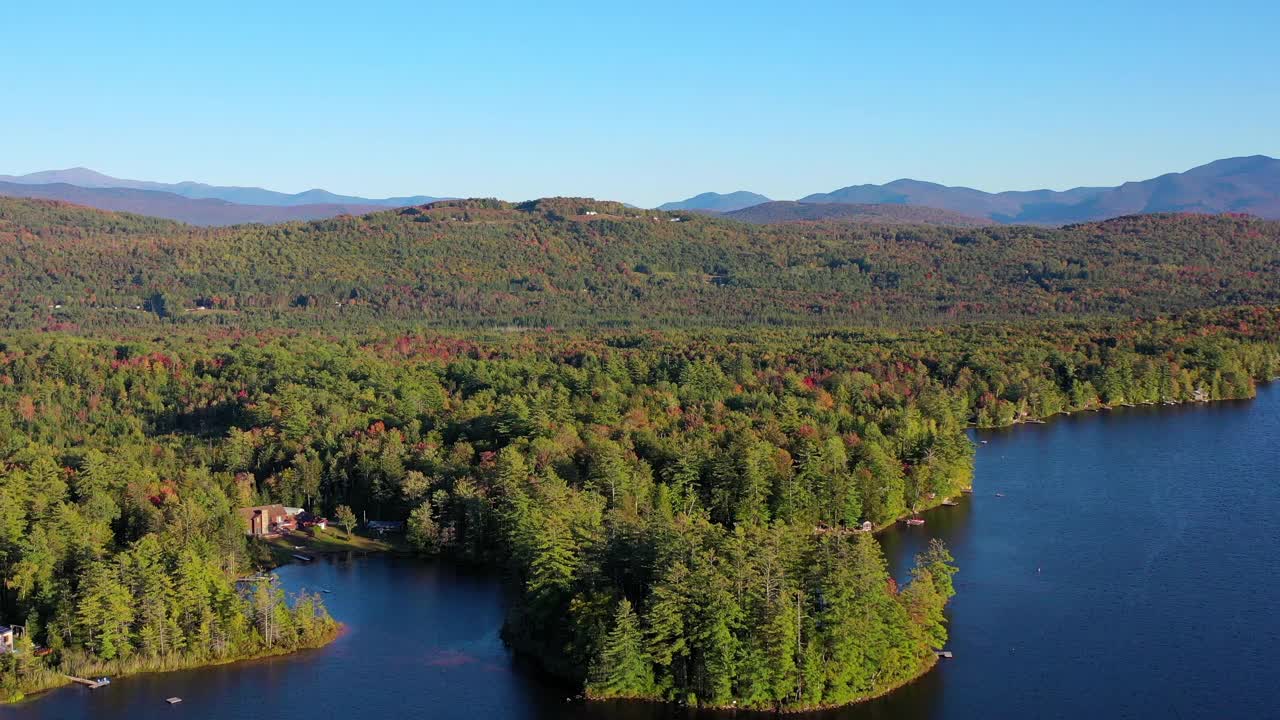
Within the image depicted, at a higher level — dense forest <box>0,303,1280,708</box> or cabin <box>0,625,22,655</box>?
dense forest <box>0,303,1280,708</box>

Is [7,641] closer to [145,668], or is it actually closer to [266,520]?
[145,668]

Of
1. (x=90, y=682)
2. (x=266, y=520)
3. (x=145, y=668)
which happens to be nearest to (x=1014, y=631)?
(x=145, y=668)

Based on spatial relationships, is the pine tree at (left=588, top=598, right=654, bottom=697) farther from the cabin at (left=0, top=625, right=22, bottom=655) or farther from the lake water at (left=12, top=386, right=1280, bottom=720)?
the cabin at (left=0, top=625, right=22, bottom=655)

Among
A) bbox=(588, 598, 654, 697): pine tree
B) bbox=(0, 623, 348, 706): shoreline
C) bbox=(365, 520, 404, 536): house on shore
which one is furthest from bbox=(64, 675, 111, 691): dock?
bbox=(365, 520, 404, 536): house on shore

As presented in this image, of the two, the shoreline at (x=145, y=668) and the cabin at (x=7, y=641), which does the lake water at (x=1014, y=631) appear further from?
the cabin at (x=7, y=641)

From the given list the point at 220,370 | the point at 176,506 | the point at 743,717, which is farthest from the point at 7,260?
the point at 743,717

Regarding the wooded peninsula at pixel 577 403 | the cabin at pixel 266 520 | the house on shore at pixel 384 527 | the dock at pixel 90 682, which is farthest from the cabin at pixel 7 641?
the house on shore at pixel 384 527

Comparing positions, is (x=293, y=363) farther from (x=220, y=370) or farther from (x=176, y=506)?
(x=176, y=506)
